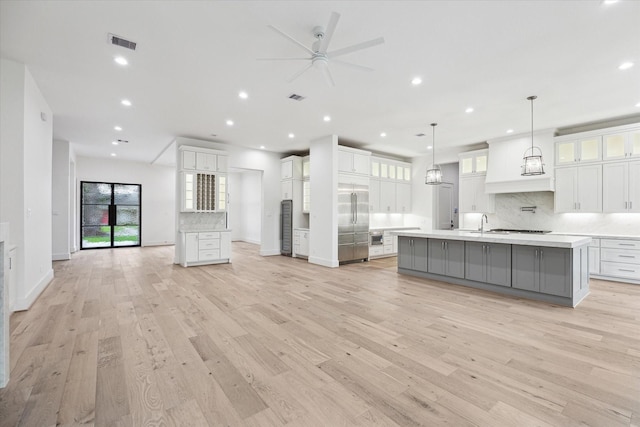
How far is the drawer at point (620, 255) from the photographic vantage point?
207 inches

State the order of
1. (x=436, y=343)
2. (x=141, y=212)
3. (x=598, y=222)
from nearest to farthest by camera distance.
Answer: (x=436, y=343)
(x=598, y=222)
(x=141, y=212)

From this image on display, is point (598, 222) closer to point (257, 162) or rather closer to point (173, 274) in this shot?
point (257, 162)

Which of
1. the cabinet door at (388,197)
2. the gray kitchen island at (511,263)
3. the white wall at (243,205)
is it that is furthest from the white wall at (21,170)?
the white wall at (243,205)

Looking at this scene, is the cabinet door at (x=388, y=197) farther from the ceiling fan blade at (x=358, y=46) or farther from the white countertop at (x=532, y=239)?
the ceiling fan blade at (x=358, y=46)

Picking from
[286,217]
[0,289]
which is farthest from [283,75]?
[286,217]

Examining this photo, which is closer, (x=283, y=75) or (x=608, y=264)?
(x=283, y=75)

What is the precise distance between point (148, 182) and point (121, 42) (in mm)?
8992

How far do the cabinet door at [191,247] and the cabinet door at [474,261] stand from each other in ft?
19.2

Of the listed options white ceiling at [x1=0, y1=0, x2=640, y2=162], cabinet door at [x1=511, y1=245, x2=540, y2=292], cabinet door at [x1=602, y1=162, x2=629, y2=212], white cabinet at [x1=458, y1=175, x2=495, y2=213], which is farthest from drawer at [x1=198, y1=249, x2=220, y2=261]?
cabinet door at [x1=602, y1=162, x2=629, y2=212]

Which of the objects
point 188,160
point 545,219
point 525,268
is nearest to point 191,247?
point 188,160

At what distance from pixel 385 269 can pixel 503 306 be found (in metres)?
2.85

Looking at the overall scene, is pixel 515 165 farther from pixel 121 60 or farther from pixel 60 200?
Answer: pixel 60 200

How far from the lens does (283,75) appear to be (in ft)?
13.2

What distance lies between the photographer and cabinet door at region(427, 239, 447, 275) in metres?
5.38
